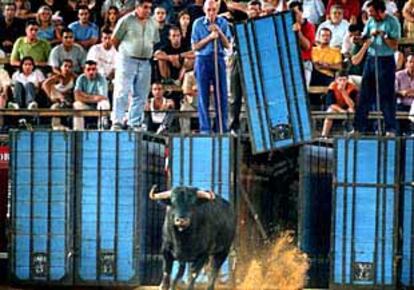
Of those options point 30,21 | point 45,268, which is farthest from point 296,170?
point 30,21

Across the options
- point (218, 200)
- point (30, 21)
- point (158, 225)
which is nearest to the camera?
point (218, 200)

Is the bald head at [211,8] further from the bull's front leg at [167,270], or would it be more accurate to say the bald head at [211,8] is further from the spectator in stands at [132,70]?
the bull's front leg at [167,270]

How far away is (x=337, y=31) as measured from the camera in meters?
23.4

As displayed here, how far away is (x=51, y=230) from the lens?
64.1 feet

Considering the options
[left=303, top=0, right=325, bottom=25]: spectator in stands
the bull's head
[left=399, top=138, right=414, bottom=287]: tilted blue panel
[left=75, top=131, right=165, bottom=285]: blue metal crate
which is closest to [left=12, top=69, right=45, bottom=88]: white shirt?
[left=75, top=131, right=165, bottom=285]: blue metal crate

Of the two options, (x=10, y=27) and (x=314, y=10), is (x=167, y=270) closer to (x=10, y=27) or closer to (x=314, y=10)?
(x=314, y=10)

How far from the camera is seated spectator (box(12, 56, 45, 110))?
Result: 22188mm

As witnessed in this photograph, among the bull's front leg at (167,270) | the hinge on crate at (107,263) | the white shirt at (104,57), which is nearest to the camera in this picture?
the bull's front leg at (167,270)

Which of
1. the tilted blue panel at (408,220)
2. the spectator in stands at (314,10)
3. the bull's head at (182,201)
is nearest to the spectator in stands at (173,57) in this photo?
the spectator in stands at (314,10)

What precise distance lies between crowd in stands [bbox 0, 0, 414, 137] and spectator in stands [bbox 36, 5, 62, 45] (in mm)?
15

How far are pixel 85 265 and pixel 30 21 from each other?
6246 millimetres

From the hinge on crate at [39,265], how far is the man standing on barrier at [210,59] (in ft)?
8.03

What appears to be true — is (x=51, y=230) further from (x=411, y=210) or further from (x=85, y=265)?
(x=411, y=210)

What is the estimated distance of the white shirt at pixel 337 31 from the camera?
23266mm
